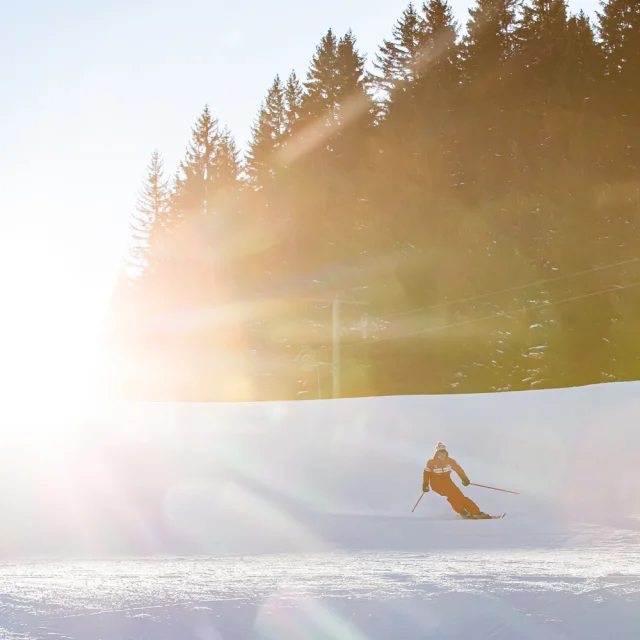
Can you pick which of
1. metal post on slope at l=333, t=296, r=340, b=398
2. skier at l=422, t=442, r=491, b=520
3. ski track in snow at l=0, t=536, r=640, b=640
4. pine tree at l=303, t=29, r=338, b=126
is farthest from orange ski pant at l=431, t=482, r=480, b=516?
pine tree at l=303, t=29, r=338, b=126

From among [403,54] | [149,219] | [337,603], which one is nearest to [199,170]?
[149,219]

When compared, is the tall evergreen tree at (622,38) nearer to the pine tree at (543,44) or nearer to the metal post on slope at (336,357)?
the pine tree at (543,44)

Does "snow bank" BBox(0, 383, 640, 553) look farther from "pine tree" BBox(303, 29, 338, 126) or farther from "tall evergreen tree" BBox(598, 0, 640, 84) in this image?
"pine tree" BBox(303, 29, 338, 126)

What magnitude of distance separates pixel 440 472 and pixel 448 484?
0.24 metres

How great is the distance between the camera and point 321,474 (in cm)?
1412

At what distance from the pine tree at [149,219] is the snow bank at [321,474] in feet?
90.3

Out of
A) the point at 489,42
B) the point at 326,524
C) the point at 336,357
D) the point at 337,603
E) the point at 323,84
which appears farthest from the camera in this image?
the point at 323,84

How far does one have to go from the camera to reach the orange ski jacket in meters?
→ 12.1

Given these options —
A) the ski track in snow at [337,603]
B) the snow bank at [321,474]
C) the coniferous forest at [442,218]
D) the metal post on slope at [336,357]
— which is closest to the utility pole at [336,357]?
the metal post on slope at [336,357]

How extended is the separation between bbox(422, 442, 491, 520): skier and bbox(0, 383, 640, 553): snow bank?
0.32 metres

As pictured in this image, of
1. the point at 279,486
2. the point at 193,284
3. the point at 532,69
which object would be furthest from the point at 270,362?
the point at 279,486

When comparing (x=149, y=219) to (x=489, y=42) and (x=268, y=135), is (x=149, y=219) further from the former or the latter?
(x=489, y=42)

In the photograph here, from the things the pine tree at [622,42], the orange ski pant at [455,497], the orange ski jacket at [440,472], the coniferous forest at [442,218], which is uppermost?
the pine tree at [622,42]

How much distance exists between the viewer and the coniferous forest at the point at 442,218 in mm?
29984
